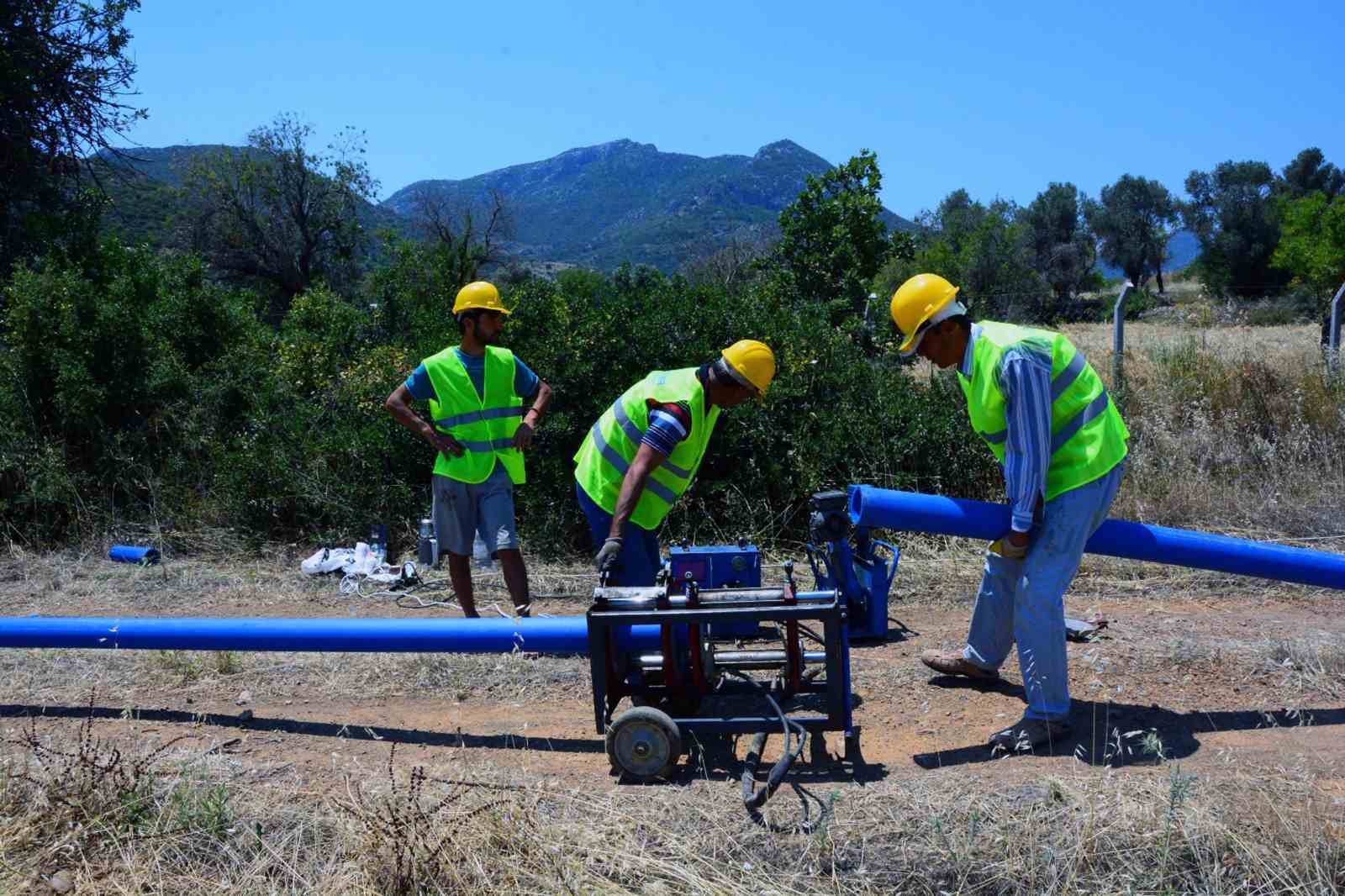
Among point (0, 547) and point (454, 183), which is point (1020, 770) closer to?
point (0, 547)

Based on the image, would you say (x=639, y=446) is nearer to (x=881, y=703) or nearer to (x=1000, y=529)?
(x=1000, y=529)

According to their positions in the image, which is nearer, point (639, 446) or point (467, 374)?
point (639, 446)

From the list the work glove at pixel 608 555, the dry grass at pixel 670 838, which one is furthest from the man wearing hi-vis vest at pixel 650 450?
the dry grass at pixel 670 838

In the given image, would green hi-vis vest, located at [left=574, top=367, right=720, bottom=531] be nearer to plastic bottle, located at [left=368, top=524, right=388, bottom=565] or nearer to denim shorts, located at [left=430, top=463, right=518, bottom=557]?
denim shorts, located at [left=430, top=463, right=518, bottom=557]

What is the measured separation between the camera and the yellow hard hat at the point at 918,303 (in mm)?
4105

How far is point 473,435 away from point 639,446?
1.46m

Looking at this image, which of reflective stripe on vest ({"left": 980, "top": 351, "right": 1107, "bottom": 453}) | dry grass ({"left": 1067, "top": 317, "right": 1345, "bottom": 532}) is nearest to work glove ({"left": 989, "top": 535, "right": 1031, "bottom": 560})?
reflective stripe on vest ({"left": 980, "top": 351, "right": 1107, "bottom": 453})

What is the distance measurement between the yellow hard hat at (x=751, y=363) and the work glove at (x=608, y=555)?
2.74 feet

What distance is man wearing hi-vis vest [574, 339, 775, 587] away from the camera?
173 inches

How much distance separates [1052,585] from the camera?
13.7 feet

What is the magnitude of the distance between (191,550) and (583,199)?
174m

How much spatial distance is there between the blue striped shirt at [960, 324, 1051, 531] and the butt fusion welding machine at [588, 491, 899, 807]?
0.77 metres

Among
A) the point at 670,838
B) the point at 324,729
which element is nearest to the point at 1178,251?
the point at 324,729

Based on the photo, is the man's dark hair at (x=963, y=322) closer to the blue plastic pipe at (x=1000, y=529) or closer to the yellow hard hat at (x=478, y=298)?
the blue plastic pipe at (x=1000, y=529)
